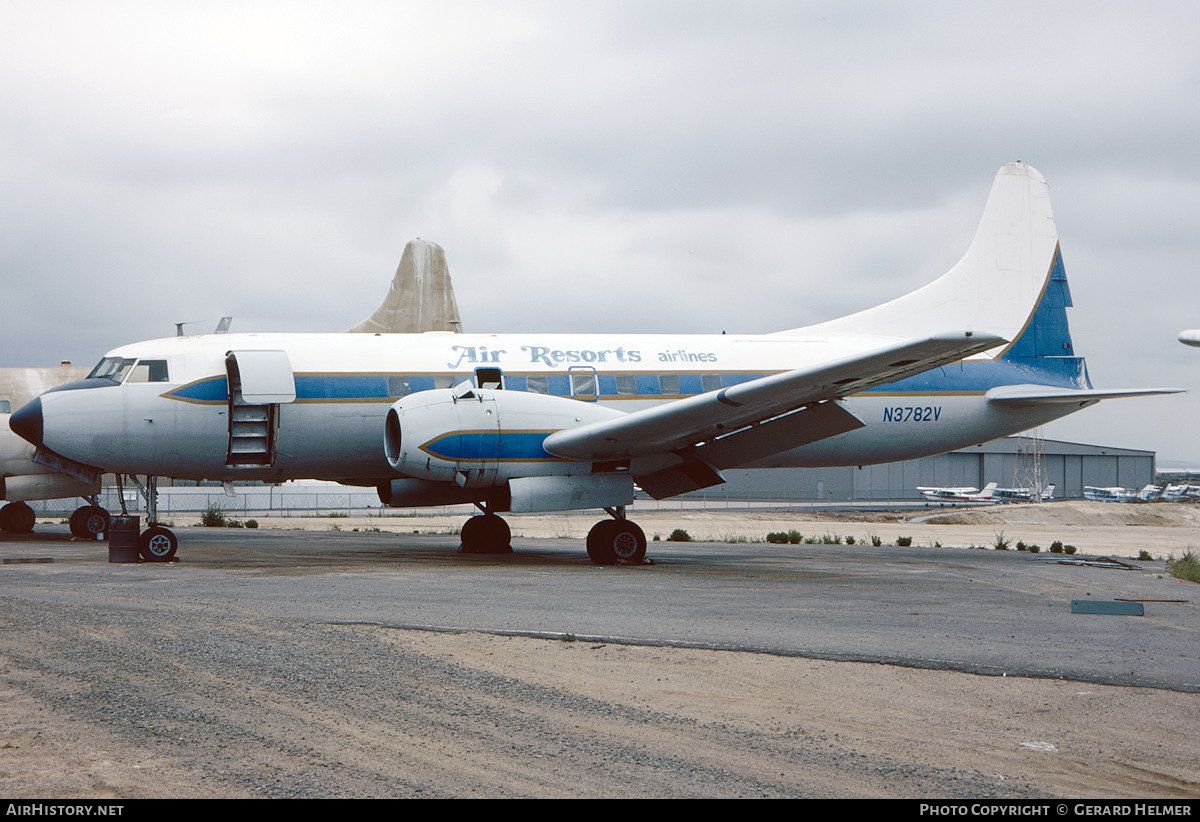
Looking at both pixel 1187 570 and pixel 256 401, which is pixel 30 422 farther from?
pixel 1187 570

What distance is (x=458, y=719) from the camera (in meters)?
6.30

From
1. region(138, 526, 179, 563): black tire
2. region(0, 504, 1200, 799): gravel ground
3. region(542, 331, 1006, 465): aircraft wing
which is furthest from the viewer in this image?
region(138, 526, 179, 563): black tire

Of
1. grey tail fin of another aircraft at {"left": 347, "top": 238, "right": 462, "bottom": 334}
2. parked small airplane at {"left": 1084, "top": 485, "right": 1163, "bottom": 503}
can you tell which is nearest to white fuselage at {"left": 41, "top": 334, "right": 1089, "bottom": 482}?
grey tail fin of another aircraft at {"left": 347, "top": 238, "right": 462, "bottom": 334}

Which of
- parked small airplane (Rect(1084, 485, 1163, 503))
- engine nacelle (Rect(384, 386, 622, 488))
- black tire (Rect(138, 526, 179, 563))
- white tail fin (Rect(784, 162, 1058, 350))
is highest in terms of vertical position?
white tail fin (Rect(784, 162, 1058, 350))

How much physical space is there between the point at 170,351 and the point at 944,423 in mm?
14433

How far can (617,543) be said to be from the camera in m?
17.1

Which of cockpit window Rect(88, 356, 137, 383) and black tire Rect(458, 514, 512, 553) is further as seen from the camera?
black tire Rect(458, 514, 512, 553)

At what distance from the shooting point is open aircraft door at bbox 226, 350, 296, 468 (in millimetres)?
16781

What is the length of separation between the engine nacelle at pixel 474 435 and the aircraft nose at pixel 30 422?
221 inches

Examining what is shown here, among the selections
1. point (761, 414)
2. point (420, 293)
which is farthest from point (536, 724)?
point (420, 293)

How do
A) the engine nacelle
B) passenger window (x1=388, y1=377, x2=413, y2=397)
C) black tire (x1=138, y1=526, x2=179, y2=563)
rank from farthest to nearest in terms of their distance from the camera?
passenger window (x1=388, y1=377, x2=413, y2=397)
black tire (x1=138, y1=526, x2=179, y2=563)
the engine nacelle

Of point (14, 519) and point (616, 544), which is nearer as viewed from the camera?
point (616, 544)

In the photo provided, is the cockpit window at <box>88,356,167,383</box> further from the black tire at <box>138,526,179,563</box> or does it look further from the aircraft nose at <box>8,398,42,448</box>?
the black tire at <box>138,526,179,563</box>

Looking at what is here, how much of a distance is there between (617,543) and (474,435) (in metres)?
3.18
